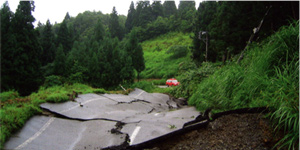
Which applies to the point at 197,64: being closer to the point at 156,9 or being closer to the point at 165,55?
the point at 165,55

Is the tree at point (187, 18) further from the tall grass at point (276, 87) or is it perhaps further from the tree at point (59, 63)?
the tall grass at point (276, 87)

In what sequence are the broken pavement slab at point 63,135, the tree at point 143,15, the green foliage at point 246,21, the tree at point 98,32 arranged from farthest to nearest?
1. the tree at point 143,15
2. the tree at point 98,32
3. the green foliage at point 246,21
4. the broken pavement slab at point 63,135

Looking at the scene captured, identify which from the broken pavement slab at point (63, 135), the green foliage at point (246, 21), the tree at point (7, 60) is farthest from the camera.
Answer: the tree at point (7, 60)

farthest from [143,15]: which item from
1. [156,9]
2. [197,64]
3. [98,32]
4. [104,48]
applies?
[104,48]

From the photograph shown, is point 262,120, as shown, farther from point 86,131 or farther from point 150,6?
point 150,6

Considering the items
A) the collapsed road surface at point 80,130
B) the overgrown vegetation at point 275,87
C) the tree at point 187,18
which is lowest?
the collapsed road surface at point 80,130

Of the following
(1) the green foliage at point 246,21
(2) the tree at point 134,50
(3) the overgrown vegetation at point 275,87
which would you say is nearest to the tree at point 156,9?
(2) the tree at point 134,50

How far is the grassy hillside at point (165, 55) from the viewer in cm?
3564

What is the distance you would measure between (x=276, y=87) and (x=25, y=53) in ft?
65.3

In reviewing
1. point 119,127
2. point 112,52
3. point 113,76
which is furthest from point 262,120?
point 112,52

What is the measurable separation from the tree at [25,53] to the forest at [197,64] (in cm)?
7

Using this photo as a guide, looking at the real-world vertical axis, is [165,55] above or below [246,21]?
below

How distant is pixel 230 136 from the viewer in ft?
9.04

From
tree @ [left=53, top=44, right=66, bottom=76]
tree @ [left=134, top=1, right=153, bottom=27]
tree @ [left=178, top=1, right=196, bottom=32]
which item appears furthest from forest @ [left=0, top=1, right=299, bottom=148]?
tree @ [left=134, top=1, right=153, bottom=27]
